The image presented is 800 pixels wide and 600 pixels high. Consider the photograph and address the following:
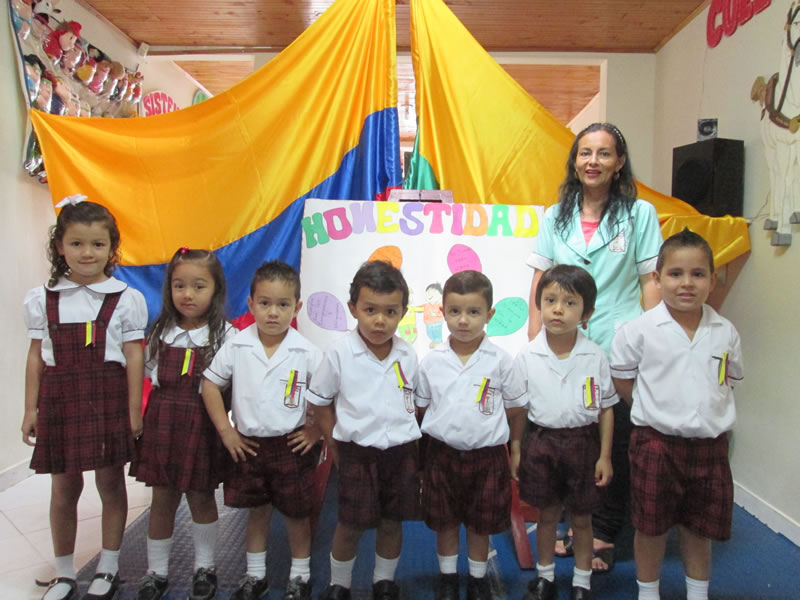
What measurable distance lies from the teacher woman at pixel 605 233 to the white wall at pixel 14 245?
7.73 feet

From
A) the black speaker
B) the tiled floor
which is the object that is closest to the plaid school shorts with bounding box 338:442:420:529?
the tiled floor

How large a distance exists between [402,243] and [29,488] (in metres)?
2.03

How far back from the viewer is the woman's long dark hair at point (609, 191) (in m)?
1.83

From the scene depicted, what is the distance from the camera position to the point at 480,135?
2.61 metres

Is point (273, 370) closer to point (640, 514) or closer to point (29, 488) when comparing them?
point (640, 514)

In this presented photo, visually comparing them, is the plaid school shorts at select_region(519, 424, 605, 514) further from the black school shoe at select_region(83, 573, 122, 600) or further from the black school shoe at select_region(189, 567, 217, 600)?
the black school shoe at select_region(83, 573, 122, 600)

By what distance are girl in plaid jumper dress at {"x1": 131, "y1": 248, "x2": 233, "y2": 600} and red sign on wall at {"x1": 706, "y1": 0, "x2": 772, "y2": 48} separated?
2.55 metres

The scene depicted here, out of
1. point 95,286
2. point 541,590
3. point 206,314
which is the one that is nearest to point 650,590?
point 541,590

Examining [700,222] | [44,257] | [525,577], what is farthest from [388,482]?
[44,257]

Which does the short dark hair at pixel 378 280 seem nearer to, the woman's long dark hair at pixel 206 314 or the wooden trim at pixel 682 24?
the woman's long dark hair at pixel 206 314

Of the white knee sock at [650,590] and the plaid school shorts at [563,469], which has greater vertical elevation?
the plaid school shorts at [563,469]

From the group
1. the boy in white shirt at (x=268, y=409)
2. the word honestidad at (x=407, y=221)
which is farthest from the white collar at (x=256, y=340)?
the word honestidad at (x=407, y=221)

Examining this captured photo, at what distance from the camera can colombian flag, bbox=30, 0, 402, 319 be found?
2480 millimetres

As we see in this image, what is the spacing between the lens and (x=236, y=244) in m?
2.56
